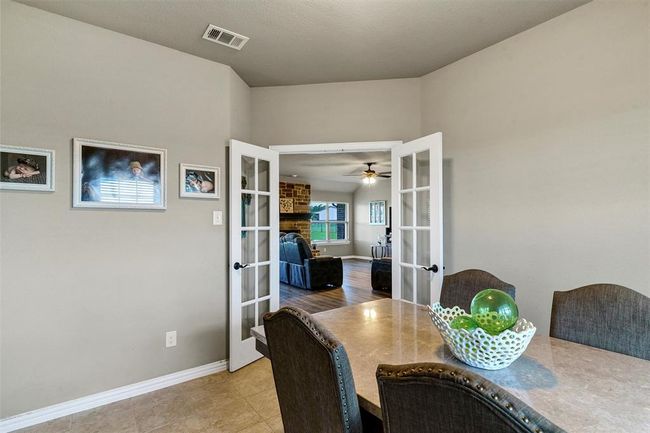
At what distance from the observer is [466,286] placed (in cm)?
172

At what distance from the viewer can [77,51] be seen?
2195 mm

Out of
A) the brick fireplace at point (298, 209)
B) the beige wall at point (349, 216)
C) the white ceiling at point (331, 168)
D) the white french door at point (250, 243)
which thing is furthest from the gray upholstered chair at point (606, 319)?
the beige wall at point (349, 216)

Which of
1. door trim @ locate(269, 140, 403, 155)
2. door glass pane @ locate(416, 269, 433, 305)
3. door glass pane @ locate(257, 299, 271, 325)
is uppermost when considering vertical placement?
door trim @ locate(269, 140, 403, 155)

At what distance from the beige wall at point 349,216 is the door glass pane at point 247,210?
21.8 ft

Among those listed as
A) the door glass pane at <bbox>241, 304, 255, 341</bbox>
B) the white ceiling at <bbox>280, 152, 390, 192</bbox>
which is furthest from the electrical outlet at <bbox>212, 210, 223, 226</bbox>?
the white ceiling at <bbox>280, 152, 390, 192</bbox>

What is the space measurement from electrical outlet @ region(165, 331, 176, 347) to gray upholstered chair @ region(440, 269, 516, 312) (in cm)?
205

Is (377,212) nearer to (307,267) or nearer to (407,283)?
(307,267)

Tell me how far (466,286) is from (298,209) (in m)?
7.34

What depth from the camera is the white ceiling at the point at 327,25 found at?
6.66 feet

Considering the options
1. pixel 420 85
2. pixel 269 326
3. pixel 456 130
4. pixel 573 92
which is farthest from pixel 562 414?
pixel 420 85

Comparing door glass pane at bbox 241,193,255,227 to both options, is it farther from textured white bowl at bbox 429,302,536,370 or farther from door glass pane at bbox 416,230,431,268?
textured white bowl at bbox 429,302,536,370

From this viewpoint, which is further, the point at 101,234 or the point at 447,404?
the point at 101,234

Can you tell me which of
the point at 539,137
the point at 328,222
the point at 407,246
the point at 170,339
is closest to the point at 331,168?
the point at 328,222

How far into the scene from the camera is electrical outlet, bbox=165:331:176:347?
98.5 inches
